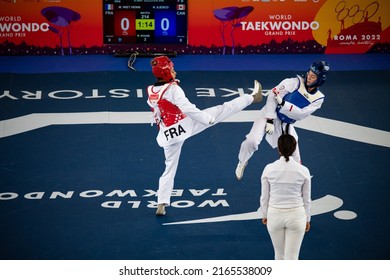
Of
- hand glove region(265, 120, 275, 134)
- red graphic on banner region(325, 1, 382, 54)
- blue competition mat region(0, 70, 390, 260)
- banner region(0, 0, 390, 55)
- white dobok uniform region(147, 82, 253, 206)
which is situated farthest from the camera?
red graphic on banner region(325, 1, 382, 54)

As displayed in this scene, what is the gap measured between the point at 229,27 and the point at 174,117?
7598mm

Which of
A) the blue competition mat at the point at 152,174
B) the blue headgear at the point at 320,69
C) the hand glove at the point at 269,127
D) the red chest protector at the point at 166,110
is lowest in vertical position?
the blue competition mat at the point at 152,174

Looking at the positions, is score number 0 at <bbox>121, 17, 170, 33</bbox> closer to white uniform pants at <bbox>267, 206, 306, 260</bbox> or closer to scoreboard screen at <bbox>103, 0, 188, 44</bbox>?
scoreboard screen at <bbox>103, 0, 188, 44</bbox>

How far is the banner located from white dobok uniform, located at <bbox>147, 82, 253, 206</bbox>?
7.16 meters

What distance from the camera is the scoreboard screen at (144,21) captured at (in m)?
18.6

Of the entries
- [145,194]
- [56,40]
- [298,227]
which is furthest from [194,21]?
[298,227]

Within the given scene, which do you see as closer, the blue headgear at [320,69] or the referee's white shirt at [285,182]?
the referee's white shirt at [285,182]

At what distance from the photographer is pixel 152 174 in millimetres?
13469

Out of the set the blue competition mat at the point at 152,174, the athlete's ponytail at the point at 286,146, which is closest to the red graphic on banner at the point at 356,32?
the blue competition mat at the point at 152,174

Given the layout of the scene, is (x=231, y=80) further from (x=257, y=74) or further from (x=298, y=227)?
(x=298, y=227)

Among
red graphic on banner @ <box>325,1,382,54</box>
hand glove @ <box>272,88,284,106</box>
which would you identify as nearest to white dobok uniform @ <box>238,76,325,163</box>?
hand glove @ <box>272,88,284,106</box>

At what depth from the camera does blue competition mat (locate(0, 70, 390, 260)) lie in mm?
11391

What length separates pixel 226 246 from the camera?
11.3 m

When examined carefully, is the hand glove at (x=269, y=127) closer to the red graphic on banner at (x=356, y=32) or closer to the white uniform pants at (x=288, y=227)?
the white uniform pants at (x=288, y=227)
